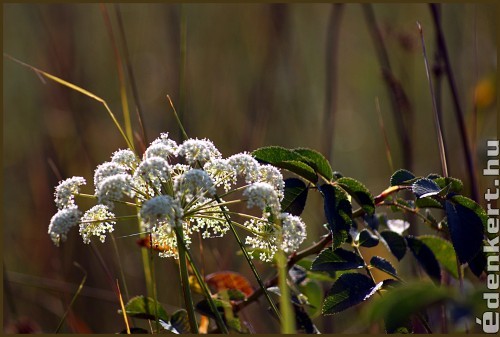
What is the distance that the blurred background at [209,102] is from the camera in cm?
402

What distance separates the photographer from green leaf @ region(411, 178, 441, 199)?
1.69 m

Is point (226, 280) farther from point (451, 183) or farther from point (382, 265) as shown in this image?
point (451, 183)

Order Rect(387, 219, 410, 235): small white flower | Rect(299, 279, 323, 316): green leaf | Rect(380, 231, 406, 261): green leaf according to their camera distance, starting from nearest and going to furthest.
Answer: Rect(380, 231, 406, 261): green leaf → Rect(387, 219, 410, 235): small white flower → Rect(299, 279, 323, 316): green leaf

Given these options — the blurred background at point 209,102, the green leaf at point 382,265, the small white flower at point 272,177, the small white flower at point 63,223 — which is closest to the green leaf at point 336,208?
the small white flower at point 272,177

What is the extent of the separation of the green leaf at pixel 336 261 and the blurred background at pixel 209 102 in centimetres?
151

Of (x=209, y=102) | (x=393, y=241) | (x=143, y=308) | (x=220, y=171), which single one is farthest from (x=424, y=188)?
(x=209, y=102)

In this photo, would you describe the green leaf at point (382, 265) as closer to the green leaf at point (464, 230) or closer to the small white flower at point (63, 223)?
the green leaf at point (464, 230)

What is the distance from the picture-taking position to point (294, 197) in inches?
72.2

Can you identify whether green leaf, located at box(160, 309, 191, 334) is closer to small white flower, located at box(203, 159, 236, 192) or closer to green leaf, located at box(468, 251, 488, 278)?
small white flower, located at box(203, 159, 236, 192)

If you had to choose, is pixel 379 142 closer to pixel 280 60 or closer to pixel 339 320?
pixel 280 60

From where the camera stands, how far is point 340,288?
1.74 meters

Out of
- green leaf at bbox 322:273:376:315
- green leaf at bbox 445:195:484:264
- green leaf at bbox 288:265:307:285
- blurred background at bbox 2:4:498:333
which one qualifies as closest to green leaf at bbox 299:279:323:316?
green leaf at bbox 288:265:307:285

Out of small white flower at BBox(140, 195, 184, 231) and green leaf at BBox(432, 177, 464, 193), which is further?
green leaf at BBox(432, 177, 464, 193)

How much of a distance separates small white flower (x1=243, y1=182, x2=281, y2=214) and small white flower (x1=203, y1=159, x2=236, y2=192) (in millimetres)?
99
